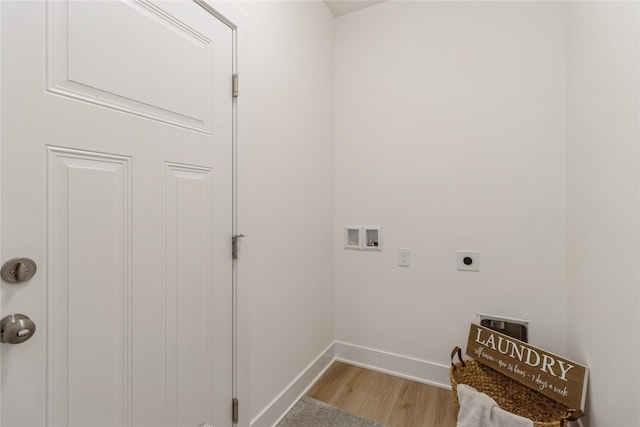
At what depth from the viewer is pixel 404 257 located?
199 cm

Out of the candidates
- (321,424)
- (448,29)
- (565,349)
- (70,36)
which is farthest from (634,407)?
(448,29)

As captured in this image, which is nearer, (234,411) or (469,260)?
(234,411)

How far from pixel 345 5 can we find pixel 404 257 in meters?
1.88

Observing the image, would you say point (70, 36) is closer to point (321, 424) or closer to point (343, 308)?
point (321, 424)

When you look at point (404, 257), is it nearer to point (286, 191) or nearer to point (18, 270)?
point (286, 191)

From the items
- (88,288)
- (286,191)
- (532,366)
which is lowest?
(532,366)

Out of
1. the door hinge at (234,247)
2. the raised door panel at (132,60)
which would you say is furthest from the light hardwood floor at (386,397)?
the raised door panel at (132,60)

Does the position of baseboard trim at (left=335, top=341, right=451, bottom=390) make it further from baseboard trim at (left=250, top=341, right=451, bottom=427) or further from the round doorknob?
the round doorknob

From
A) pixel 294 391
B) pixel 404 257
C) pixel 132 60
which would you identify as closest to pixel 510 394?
pixel 404 257

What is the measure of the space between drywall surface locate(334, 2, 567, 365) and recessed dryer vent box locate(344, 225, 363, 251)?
40 mm

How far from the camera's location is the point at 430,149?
191 cm

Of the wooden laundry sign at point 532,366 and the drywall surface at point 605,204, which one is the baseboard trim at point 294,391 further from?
the drywall surface at point 605,204

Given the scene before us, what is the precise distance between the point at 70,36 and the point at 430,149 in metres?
1.81

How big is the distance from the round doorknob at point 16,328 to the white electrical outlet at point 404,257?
1.82 metres
